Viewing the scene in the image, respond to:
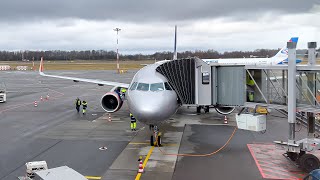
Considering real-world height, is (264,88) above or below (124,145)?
above

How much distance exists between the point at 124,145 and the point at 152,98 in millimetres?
3371

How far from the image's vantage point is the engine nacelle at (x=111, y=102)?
81.3 ft

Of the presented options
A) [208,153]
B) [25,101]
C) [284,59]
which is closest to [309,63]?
[208,153]

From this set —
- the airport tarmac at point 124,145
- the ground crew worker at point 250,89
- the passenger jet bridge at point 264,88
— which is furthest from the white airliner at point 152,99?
the ground crew worker at point 250,89

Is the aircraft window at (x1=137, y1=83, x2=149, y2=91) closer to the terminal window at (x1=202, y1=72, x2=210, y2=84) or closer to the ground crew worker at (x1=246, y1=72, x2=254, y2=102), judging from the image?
the terminal window at (x1=202, y1=72, x2=210, y2=84)

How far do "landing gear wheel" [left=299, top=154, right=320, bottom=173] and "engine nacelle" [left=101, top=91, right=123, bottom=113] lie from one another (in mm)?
14427

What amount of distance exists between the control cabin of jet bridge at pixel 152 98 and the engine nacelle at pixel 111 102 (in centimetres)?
664

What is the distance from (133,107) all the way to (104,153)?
2678mm

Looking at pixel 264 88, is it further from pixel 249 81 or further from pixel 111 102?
pixel 111 102

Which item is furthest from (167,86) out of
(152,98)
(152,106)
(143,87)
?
A: (152,106)

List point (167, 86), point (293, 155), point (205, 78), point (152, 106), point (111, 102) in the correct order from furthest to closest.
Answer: point (111, 102)
point (167, 86)
point (205, 78)
point (152, 106)
point (293, 155)

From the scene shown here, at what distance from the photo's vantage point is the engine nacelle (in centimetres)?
2477

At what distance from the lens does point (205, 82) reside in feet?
56.5

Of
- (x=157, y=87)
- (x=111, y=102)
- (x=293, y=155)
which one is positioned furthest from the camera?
(x=111, y=102)
